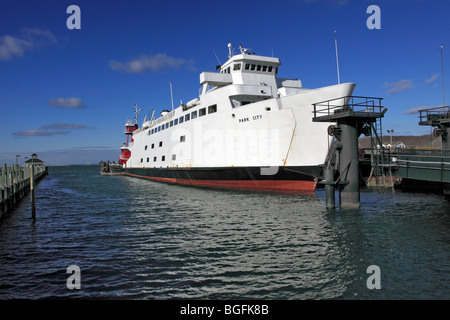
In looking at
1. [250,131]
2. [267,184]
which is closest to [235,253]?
[267,184]

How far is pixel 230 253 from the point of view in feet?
32.4

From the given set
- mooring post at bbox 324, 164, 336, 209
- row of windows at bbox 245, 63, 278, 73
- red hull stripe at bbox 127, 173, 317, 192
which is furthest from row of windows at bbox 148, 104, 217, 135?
mooring post at bbox 324, 164, 336, 209

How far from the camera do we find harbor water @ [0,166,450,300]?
728 centimetres

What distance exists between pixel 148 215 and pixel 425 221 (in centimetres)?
1371

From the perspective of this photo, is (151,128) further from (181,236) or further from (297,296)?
(297,296)

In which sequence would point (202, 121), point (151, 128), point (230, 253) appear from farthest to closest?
point (151, 128)
point (202, 121)
point (230, 253)

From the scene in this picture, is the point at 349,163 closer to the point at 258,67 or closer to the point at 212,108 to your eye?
the point at 212,108

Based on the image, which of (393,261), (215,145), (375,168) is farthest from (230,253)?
(215,145)

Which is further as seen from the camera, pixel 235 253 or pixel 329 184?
pixel 329 184

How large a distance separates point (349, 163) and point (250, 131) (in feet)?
33.0

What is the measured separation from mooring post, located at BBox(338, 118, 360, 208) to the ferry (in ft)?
7.19

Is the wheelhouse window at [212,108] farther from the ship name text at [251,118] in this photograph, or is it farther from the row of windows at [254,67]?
the row of windows at [254,67]

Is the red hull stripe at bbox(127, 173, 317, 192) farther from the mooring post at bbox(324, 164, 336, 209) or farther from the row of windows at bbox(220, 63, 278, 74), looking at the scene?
the row of windows at bbox(220, 63, 278, 74)

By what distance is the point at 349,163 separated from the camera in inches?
634
